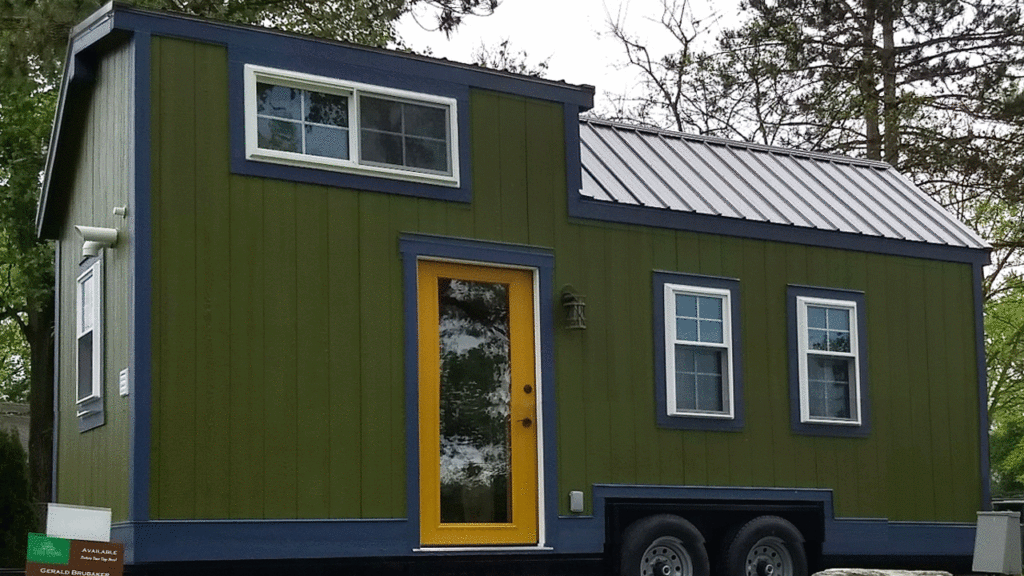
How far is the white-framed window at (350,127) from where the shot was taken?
966 cm

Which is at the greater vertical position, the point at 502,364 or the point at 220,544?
the point at 502,364

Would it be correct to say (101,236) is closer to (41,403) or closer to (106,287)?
(106,287)

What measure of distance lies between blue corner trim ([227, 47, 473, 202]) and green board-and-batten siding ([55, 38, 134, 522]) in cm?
71

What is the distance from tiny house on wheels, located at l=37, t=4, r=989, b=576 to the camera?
361 inches

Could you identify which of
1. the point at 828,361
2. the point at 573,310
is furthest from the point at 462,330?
the point at 828,361

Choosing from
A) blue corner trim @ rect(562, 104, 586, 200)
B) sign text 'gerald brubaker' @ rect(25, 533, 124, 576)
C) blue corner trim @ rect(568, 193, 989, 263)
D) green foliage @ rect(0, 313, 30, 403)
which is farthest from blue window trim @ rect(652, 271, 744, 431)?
green foliage @ rect(0, 313, 30, 403)

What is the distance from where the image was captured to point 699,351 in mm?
11578

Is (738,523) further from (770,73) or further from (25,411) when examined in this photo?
(25,411)

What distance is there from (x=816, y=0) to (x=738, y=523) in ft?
51.7

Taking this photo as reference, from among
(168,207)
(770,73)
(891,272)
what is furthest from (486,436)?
(770,73)

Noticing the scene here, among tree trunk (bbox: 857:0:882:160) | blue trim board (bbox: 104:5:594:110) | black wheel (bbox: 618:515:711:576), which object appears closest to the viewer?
blue trim board (bbox: 104:5:594:110)

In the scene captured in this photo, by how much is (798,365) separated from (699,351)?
3.43 feet

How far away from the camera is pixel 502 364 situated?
34.4 ft

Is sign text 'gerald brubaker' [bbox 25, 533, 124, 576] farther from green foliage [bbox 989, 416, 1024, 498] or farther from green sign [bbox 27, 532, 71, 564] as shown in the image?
green foliage [bbox 989, 416, 1024, 498]
